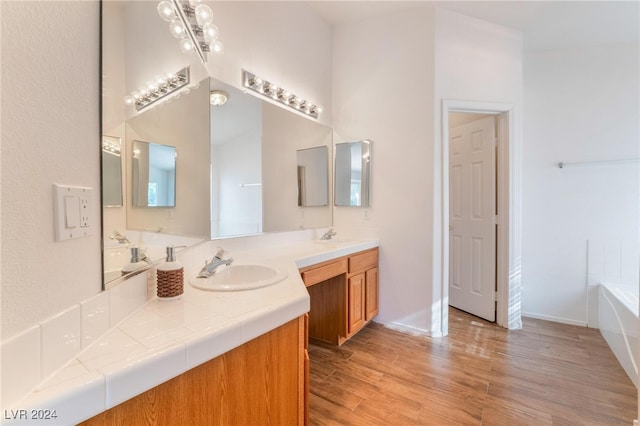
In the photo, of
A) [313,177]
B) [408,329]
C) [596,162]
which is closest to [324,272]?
[313,177]

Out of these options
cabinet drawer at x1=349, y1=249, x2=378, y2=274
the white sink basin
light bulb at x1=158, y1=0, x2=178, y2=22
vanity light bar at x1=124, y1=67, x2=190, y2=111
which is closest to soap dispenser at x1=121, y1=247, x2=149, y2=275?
the white sink basin

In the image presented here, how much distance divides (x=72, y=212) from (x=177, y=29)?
103cm

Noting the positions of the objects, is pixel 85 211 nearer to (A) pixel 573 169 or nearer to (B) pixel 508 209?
(B) pixel 508 209

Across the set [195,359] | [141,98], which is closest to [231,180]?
[141,98]

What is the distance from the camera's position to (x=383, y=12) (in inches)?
101

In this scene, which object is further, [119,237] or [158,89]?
[158,89]

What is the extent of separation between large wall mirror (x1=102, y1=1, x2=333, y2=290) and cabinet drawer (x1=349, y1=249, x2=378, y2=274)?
1.83 ft

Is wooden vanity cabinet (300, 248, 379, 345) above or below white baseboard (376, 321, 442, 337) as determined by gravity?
above

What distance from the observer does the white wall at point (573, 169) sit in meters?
2.58

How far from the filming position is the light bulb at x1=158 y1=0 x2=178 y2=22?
1.12 m

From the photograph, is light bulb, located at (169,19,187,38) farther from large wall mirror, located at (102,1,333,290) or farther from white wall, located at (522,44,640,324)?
white wall, located at (522,44,640,324)

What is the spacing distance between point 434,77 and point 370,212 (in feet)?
4.28

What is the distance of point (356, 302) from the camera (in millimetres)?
2328

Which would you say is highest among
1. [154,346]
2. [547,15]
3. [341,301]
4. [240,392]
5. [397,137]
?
[547,15]
